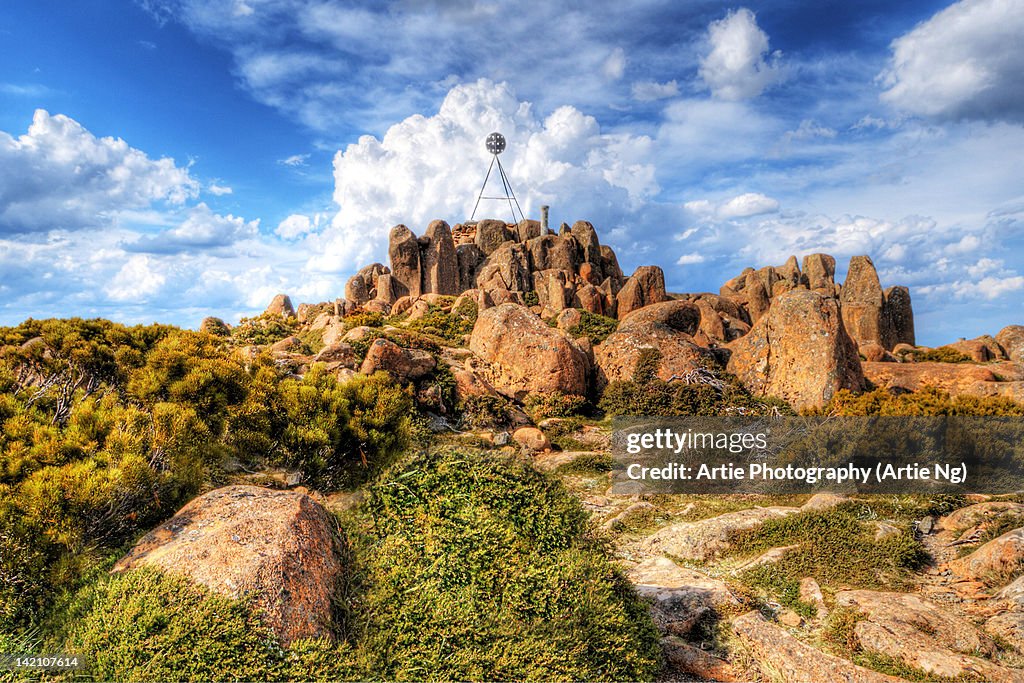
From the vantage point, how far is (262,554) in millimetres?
5891

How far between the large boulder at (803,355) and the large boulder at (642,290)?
24154 mm

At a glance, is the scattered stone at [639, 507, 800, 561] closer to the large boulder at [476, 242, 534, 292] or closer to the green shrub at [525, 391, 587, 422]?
the green shrub at [525, 391, 587, 422]

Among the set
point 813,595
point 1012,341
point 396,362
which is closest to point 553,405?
point 396,362

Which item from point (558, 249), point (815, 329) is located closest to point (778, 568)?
point (815, 329)

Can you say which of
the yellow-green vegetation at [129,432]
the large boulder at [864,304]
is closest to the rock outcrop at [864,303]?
the large boulder at [864,304]

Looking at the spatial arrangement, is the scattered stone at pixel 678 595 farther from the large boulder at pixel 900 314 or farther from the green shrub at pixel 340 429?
the large boulder at pixel 900 314

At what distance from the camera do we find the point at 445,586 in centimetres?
637

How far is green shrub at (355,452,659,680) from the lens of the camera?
578cm

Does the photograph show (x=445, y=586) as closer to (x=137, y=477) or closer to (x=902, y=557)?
(x=137, y=477)

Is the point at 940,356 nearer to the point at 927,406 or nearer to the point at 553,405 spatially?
the point at 927,406

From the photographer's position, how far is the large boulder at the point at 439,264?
172 feet

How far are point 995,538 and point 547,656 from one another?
8.78 meters

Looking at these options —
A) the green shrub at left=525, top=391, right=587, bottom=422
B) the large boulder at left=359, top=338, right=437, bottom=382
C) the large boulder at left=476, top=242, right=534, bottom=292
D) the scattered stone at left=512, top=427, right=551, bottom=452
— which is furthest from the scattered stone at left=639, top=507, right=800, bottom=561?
the large boulder at left=476, top=242, right=534, bottom=292

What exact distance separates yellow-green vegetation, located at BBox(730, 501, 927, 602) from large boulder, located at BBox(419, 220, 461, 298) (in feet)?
140
